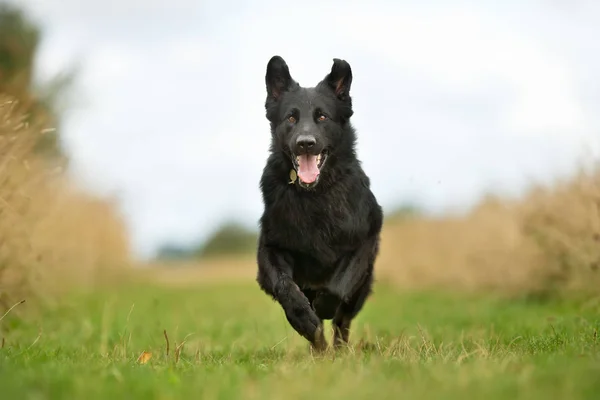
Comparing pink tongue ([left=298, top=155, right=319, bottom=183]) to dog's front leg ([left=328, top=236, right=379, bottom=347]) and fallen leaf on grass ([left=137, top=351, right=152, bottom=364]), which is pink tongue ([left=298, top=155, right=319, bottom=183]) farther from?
fallen leaf on grass ([left=137, top=351, right=152, bottom=364])

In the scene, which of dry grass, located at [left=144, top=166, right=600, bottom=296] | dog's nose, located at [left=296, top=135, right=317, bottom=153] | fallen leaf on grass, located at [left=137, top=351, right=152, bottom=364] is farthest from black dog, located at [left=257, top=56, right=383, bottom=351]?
dry grass, located at [left=144, top=166, right=600, bottom=296]

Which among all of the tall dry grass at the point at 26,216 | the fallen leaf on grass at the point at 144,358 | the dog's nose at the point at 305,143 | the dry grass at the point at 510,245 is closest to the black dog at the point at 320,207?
the dog's nose at the point at 305,143

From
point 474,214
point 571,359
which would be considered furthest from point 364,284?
point 474,214

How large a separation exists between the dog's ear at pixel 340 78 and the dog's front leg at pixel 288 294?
5.13 feet

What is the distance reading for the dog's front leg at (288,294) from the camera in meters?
5.97

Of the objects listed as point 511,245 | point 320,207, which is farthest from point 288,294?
point 511,245

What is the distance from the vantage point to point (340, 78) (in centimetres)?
706

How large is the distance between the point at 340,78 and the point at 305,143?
3.32ft

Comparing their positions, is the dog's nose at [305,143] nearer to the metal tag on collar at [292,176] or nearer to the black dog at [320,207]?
the black dog at [320,207]

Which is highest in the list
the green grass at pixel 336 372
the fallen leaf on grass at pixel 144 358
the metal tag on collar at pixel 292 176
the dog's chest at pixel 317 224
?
the metal tag on collar at pixel 292 176

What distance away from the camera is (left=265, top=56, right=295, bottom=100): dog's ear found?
7.09 meters

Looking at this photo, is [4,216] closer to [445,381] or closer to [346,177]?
[346,177]

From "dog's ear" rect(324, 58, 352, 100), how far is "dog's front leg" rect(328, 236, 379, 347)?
1.32 m

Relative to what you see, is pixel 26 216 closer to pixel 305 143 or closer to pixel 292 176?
pixel 292 176
